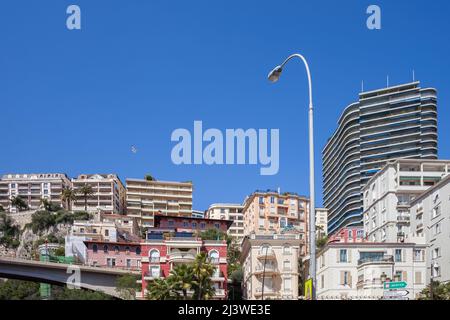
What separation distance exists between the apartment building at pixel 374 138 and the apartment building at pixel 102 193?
57109mm

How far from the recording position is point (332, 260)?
55812mm

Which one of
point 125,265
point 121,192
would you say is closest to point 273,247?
point 125,265

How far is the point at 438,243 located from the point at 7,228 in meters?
95.6

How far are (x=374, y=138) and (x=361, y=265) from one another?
100867mm

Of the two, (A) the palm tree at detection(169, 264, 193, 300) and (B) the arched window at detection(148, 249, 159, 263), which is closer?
(A) the palm tree at detection(169, 264, 193, 300)

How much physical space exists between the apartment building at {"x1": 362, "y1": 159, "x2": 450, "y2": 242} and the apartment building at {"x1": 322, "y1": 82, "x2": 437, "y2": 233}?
53578mm

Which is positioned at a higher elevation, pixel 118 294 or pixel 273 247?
pixel 273 247

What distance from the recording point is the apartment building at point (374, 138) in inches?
5369

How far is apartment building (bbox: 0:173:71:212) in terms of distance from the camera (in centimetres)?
16838

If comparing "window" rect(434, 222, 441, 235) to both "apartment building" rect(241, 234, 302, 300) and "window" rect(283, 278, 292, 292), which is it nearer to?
"apartment building" rect(241, 234, 302, 300)

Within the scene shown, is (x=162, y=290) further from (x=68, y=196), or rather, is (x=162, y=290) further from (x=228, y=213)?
(x=228, y=213)

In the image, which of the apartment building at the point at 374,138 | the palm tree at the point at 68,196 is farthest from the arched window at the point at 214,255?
the palm tree at the point at 68,196

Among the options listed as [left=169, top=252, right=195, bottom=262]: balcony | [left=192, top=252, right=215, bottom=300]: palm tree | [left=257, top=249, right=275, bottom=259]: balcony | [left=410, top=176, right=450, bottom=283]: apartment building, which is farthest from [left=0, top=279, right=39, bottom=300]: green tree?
[left=410, top=176, right=450, bottom=283]: apartment building
